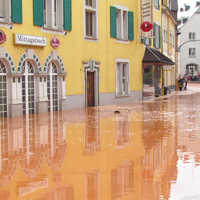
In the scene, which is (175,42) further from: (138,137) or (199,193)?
(199,193)

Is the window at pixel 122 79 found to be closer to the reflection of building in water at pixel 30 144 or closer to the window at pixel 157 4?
the window at pixel 157 4

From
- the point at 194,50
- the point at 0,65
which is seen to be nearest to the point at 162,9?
the point at 0,65

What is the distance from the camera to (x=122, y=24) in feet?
79.2

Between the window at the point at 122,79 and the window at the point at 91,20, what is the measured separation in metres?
3.33

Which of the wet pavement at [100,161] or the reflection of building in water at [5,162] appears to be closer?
the wet pavement at [100,161]

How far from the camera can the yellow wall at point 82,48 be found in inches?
661

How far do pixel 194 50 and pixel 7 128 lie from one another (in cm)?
5575

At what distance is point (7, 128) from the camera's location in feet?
41.8

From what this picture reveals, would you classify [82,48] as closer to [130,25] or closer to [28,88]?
[28,88]

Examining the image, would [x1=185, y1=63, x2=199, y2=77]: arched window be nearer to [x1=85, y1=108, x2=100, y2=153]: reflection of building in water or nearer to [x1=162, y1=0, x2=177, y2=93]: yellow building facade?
[x1=162, y1=0, x2=177, y2=93]: yellow building facade

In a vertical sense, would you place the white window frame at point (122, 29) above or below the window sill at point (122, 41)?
above

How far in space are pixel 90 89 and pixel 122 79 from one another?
141 inches

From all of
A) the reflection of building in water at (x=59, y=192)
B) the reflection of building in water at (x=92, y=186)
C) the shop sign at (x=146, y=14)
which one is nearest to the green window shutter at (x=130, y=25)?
the shop sign at (x=146, y=14)

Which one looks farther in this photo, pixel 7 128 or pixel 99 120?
pixel 99 120
